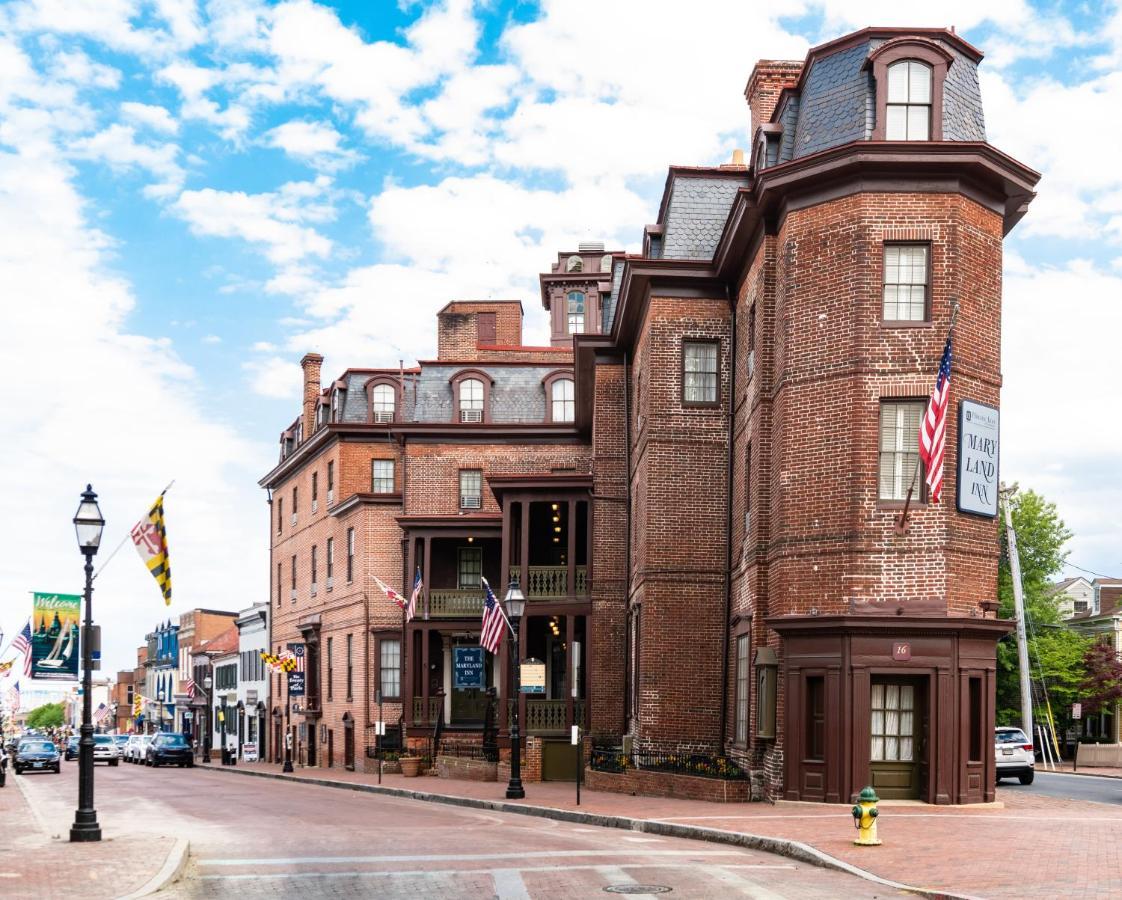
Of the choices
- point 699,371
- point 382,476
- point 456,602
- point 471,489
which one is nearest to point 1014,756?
point 699,371

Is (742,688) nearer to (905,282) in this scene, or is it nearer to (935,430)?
(935,430)

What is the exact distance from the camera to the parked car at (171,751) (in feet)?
201

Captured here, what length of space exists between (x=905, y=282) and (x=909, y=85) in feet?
10.9

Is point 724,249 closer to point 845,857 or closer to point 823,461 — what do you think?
point 823,461

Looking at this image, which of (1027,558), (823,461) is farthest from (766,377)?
(1027,558)

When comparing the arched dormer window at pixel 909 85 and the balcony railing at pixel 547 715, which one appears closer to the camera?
the arched dormer window at pixel 909 85

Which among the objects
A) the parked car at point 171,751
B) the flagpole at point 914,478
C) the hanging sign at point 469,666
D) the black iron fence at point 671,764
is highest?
the flagpole at point 914,478

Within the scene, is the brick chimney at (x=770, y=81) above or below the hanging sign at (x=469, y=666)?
above

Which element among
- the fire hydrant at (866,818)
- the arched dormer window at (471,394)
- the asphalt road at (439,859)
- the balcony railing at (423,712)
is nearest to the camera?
the asphalt road at (439,859)

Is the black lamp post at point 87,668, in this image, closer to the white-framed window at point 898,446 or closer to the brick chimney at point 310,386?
the white-framed window at point 898,446

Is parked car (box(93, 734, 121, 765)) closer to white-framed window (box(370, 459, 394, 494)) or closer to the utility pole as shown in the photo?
white-framed window (box(370, 459, 394, 494))

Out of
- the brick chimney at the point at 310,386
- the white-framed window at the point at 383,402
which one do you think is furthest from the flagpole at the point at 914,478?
the brick chimney at the point at 310,386

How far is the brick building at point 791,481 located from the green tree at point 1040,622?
24.4 metres

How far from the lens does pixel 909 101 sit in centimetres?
2420
